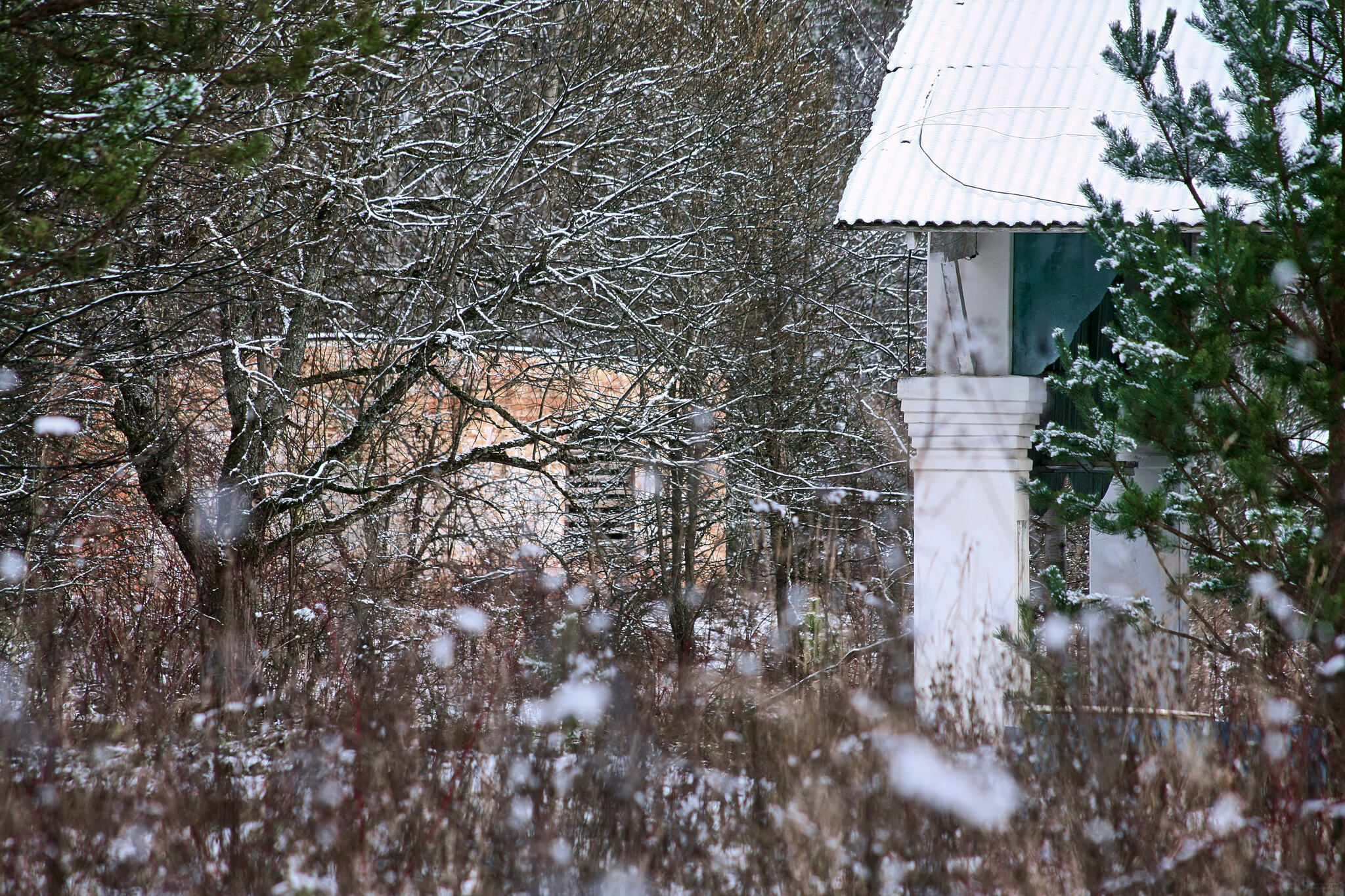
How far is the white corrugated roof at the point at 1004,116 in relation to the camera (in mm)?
4797

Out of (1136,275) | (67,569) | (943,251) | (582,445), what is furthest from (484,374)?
(1136,275)

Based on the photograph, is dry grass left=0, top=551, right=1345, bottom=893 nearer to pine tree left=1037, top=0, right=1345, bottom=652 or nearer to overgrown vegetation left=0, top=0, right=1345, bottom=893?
overgrown vegetation left=0, top=0, right=1345, bottom=893

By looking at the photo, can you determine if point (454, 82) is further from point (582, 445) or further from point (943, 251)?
point (943, 251)

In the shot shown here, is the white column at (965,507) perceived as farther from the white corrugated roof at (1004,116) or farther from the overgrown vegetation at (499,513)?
the white corrugated roof at (1004,116)

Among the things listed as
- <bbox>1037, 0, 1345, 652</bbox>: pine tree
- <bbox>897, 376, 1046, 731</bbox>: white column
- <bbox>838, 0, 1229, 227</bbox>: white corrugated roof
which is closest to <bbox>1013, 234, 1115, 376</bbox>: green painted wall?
<bbox>897, 376, 1046, 731</bbox>: white column

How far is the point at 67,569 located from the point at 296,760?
13.1 ft

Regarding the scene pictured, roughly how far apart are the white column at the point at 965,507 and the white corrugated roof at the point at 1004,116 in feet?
3.00

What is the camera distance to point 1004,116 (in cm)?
523

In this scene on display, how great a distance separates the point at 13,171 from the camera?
3.48m

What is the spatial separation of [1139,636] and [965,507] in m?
1.33

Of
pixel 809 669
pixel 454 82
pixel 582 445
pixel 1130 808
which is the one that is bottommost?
pixel 809 669

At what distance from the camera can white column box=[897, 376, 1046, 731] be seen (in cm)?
515

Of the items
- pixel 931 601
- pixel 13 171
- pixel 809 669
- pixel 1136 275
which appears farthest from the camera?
pixel 809 669

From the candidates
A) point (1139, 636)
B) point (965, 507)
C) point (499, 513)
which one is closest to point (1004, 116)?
point (965, 507)
